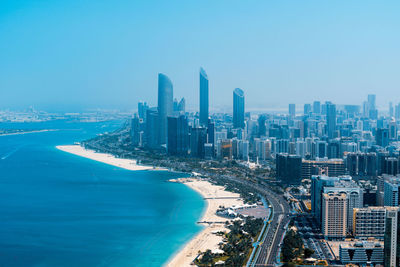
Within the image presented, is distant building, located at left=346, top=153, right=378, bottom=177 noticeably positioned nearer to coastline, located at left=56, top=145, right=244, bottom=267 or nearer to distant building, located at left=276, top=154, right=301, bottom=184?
distant building, located at left=276, top=154, right=301, bottom=184

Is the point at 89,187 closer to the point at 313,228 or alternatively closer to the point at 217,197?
the point at 217,197

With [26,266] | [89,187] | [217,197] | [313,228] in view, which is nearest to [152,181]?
[89,187]

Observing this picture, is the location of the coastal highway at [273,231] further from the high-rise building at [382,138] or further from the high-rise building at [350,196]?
the high-rise building at [382,138]

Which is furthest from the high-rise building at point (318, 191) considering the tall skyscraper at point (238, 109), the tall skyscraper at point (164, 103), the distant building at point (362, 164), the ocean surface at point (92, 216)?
the tall skyscraper at point (238, 109)

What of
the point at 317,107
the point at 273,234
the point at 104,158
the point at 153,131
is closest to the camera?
the point at 273,234

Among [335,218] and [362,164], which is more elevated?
[362,164]

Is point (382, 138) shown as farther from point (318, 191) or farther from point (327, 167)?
point (318, 191)

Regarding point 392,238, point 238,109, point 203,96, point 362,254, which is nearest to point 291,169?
point 362,254
